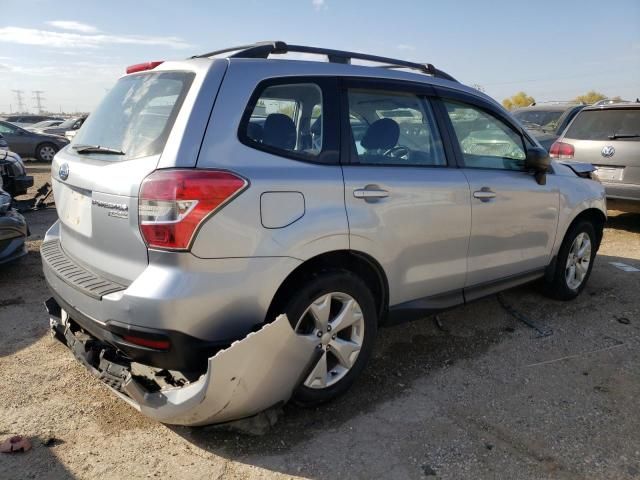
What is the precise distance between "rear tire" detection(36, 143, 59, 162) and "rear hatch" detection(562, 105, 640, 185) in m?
15.7

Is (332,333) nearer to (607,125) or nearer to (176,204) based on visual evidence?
(176,204)

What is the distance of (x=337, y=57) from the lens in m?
3.10

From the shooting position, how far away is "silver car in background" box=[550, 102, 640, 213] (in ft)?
22.2

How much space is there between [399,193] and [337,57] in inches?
34.6

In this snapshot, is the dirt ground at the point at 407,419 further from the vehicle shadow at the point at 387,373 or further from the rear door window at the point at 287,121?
the rear door window at the point at 287,121

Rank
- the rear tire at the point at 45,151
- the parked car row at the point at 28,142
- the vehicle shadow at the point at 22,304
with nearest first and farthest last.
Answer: the vehicle shadow at the point at 22,304, the parked car row at the point at 28,142, the rear tire at the point at 45,151

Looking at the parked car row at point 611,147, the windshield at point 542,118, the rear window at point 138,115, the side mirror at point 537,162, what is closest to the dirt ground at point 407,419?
the side mirror at point 537,162

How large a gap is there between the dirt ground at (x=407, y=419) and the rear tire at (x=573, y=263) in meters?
0.52

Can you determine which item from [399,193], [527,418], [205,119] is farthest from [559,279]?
[205,119]

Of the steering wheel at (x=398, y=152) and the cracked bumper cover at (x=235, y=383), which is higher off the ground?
the steering wheel at (x=398, y=152)

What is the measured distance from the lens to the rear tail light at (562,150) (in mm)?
7328

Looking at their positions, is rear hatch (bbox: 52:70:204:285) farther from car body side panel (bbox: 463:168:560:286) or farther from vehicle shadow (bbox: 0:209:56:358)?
car body side panel (bbox: 463:168:560:286)

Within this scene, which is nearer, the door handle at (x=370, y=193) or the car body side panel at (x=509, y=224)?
the door handle at (x=370, y=193)

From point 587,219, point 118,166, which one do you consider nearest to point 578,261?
point 587,219
